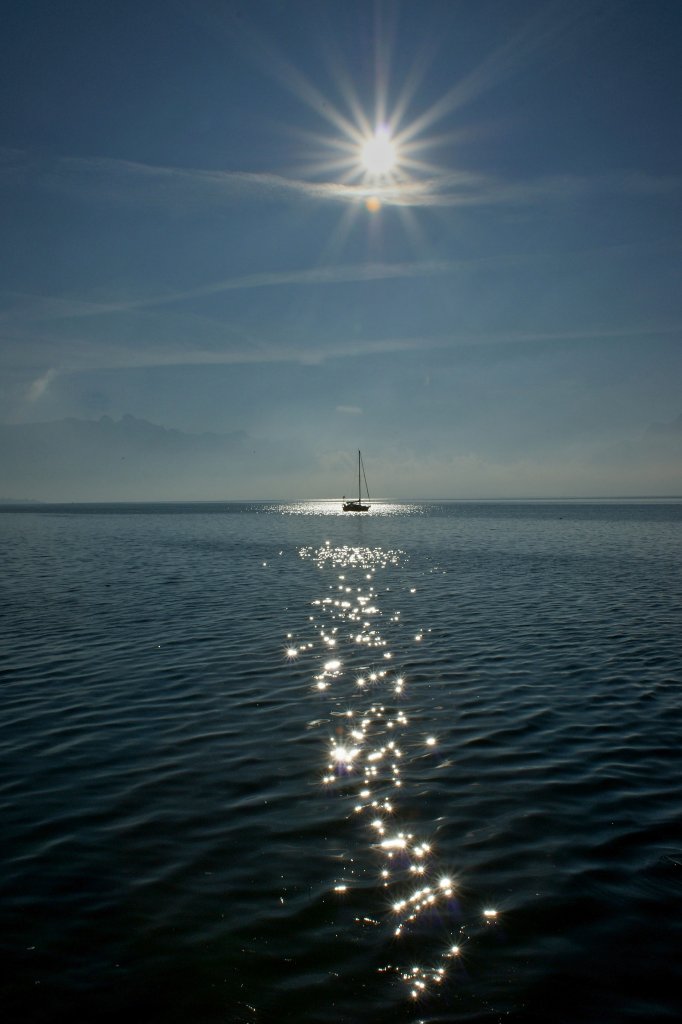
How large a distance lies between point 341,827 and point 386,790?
1725 mm

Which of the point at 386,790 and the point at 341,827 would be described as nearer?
the point at 341,827

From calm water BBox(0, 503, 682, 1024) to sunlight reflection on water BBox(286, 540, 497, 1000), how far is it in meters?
0.05

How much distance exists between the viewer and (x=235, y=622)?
29219mm

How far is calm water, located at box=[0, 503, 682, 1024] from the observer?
7.10 m

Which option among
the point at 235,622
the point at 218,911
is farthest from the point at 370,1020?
the point at 235,622

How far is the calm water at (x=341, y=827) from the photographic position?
710cm

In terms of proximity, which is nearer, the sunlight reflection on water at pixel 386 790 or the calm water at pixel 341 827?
the calm water at pixel 341 827

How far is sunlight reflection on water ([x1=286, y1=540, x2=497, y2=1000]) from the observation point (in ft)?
25.6

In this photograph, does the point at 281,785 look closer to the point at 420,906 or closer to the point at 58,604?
the point at 420,906

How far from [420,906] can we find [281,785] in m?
4.52

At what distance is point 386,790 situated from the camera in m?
12.1

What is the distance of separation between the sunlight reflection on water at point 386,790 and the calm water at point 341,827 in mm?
50

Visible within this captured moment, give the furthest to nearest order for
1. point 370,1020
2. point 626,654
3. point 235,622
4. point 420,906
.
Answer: point 235,622 → point 626,654 → point 420,906 → point 370,1020

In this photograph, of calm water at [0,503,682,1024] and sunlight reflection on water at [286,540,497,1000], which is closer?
calm water at [0,503,682,1024]
